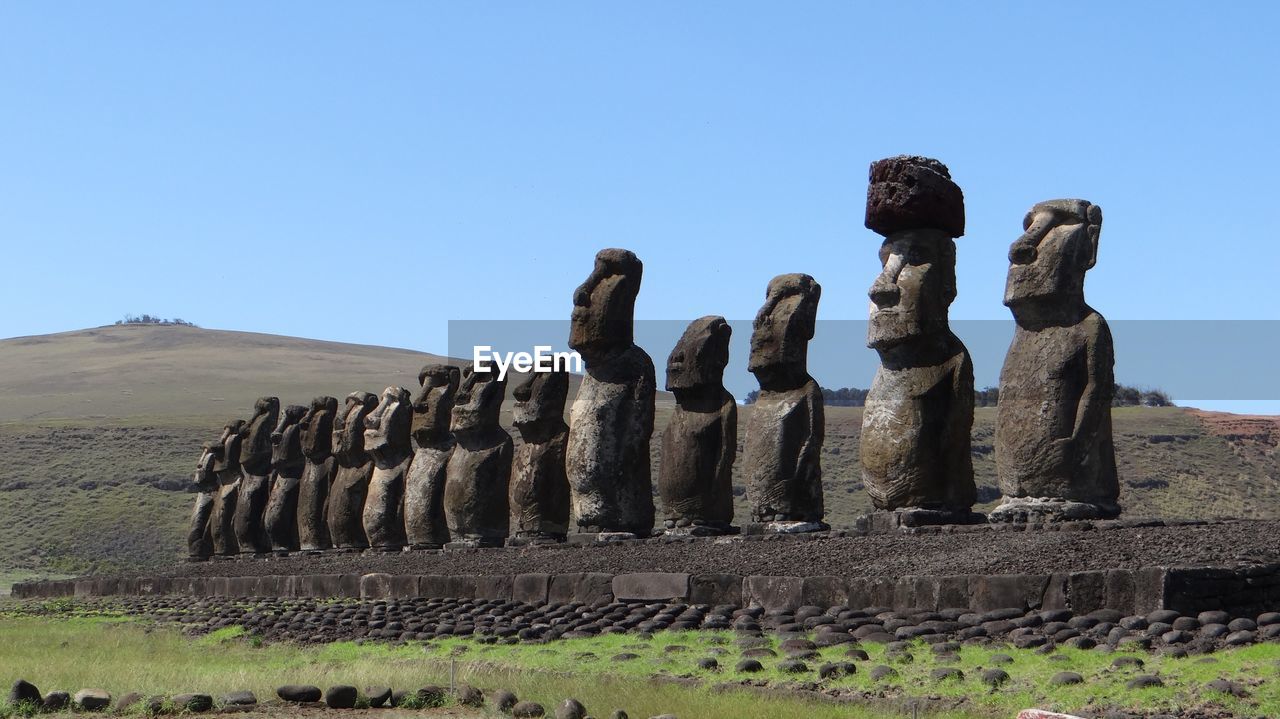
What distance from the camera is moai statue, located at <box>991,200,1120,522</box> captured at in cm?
1438

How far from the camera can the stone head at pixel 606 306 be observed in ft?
64.2

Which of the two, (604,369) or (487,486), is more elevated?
(604,369)

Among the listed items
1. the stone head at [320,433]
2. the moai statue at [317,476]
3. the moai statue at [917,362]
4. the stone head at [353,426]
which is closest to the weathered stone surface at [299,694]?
the moai statue at [917,362]

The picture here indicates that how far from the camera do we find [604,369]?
1952cm

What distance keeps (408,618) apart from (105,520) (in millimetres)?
36127

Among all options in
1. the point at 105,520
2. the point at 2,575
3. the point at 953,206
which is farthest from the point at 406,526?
the point at 105,520

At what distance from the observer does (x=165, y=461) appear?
59375 mm

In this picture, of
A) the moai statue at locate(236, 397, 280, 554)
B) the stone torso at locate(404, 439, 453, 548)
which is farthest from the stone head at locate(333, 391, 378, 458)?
the moai statue at locate(236, 397, 280, 554)

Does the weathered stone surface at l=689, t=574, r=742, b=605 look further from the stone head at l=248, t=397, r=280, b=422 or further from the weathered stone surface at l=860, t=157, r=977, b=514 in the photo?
the stone head at l=248, t=397, r=280, b=422

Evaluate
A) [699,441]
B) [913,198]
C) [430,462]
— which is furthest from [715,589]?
[430,462]

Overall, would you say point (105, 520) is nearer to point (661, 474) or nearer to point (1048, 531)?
point (661, 474)

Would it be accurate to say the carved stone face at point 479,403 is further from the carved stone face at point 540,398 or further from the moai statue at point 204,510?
the moai statue at point 204,510

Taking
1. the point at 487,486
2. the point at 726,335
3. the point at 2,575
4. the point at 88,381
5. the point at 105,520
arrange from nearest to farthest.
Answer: the point at 726,335 → the point at 487,486 → the point at 2,575 → the point at 105,520 → the point at 88,381

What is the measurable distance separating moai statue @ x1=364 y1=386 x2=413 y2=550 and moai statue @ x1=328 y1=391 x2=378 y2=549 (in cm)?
35
